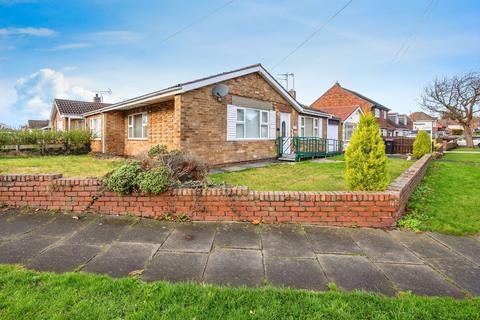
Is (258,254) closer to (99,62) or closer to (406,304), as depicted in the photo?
(406,304)

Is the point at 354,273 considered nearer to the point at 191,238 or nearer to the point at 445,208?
the point at 191,238

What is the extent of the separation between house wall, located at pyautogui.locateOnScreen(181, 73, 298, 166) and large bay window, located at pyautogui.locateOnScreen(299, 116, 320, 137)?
365 cm

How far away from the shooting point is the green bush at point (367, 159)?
4926 millimetres

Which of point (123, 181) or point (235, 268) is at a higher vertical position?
point (123, 181)

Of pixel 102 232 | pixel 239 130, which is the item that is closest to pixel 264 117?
pixel 239 130

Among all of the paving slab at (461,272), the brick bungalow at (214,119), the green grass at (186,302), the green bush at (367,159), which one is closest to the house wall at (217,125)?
the brick bungalow at (214,119)

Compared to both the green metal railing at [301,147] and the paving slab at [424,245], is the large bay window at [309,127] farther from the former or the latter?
the paving slab at [424,245]

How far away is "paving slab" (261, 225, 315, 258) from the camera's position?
3.36 metres

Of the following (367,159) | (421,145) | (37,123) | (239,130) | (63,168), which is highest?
(37,123)

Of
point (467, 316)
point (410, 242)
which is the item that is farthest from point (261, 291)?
point (410, 242)

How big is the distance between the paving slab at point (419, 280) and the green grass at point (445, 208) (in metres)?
1.62

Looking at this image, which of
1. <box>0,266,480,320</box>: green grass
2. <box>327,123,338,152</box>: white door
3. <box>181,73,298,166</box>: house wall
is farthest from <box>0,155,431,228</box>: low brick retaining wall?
<box>327,123,338,152</box>: white door

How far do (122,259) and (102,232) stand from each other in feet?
3.42

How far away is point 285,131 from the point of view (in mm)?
14992
